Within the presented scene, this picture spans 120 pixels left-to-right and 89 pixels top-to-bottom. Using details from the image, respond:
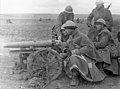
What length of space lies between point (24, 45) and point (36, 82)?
138cm

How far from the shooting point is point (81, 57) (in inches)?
314

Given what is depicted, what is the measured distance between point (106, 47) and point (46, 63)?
1.86m

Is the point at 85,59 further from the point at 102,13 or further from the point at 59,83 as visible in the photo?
the point at 102,13

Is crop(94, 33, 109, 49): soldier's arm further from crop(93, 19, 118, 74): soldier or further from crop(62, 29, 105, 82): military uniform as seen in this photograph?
crop(62, 29, 105, 82): military uniform

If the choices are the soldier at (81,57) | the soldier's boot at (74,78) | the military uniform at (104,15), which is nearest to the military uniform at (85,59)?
the soldier at (81,57)

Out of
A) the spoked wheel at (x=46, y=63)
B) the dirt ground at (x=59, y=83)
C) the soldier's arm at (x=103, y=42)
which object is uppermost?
the soldier's arm at (x=103, y=42)

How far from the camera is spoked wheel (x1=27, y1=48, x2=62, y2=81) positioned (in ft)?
27.3

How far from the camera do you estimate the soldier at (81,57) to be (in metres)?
7.92

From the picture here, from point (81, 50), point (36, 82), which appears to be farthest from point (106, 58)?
point (36, 82)

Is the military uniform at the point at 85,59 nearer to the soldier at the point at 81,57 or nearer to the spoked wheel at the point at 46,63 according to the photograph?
the soldier at the point at 81,57

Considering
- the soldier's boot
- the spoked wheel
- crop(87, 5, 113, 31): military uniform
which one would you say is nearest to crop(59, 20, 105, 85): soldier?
the soldier's boot

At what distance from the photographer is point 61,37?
10.2 metres

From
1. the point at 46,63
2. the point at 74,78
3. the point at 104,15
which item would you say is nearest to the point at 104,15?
the point at 104,15

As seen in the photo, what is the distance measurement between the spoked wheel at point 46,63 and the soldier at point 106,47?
1274 mm
